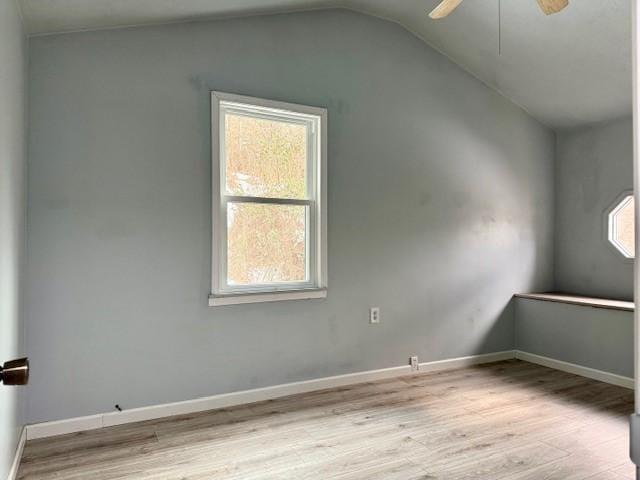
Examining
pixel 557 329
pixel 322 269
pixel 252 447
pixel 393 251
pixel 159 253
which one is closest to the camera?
pixel 252 447

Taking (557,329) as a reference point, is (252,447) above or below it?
below

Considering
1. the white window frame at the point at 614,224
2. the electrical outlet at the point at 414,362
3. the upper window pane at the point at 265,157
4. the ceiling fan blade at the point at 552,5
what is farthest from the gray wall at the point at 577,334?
the upper window pane at the point at 265,157

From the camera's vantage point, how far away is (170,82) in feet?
9.71

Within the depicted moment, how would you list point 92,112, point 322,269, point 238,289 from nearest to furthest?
point 92,112 < point 238,289 < point 322,269

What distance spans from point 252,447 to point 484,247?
284 centimetres

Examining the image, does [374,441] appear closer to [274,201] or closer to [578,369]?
[274,201]

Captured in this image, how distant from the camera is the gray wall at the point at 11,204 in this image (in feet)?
6.23

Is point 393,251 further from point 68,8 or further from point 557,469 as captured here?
point 68,8

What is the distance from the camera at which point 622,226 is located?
410cm

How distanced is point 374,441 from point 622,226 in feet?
10.4

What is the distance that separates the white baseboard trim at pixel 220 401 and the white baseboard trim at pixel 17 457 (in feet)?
0.23

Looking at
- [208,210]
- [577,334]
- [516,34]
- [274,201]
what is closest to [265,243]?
[274,201]

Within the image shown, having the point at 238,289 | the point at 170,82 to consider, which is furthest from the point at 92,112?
the point at 238,289

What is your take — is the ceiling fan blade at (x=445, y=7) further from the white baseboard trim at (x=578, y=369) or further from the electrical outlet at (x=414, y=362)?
the white baseboard trim at (x=578, y=369)
